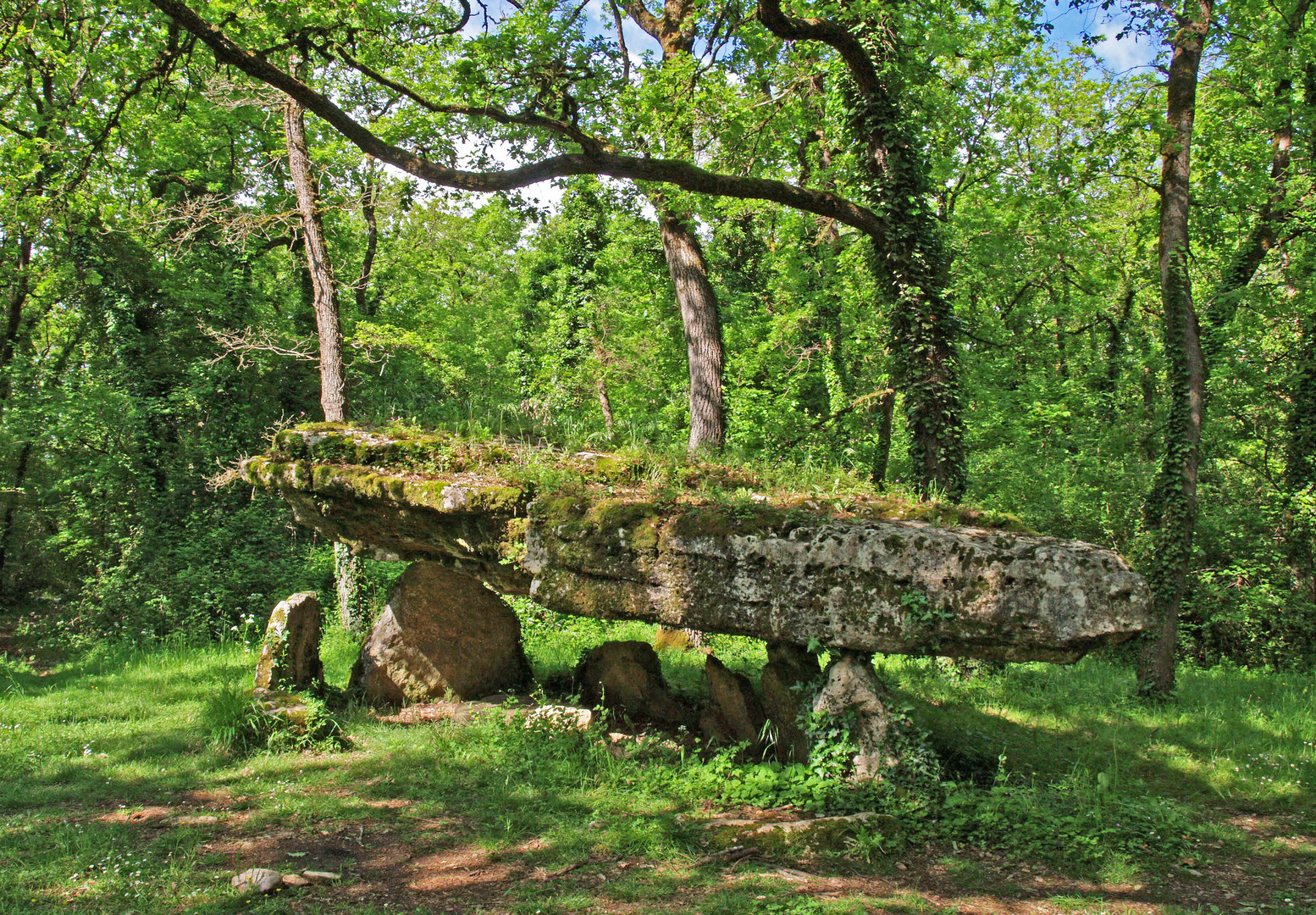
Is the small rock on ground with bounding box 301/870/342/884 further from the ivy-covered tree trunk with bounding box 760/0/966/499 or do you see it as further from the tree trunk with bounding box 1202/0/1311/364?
the tree trunk with bounding box 1202/0/1311/364

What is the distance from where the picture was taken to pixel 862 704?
223 inches

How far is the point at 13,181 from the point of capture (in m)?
9.86

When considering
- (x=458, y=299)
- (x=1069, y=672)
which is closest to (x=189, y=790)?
(x=1069, y=672)

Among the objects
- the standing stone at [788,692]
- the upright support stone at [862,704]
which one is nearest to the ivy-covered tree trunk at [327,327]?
the standing stone at [788,692]

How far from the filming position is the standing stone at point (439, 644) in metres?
7.71

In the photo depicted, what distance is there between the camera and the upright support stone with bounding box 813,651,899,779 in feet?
18.0

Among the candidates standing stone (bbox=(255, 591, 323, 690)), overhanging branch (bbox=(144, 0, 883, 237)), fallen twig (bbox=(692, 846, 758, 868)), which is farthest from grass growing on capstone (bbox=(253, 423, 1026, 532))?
overhanging branch (bbox=(144, 0, 883, 237))

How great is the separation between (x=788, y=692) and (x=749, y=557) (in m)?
1.22

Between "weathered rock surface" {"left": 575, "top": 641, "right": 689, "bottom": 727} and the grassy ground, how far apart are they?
3.42 feet

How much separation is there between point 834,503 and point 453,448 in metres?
3.55

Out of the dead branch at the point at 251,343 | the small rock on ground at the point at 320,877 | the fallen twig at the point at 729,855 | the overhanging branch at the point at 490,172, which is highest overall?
the overhanging branch at the point at 490,172

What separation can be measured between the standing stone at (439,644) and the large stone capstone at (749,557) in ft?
2.61

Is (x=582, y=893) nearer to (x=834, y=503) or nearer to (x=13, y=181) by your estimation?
(x=834, y=503)

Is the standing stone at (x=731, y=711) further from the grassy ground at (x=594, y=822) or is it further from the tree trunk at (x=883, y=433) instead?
the tree trunk at (x=883, y=433)
